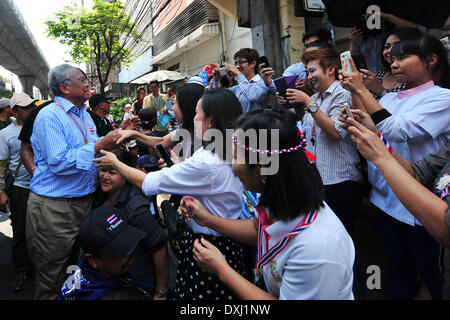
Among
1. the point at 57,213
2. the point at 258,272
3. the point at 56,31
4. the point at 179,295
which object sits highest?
the point at 56,31

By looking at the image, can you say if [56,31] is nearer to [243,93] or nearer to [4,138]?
[4,138]

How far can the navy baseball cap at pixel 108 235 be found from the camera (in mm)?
1773

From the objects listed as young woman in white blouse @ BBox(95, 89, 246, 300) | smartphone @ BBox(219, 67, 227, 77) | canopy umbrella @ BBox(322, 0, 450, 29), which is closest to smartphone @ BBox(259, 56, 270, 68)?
smartphone @ BBox(219, 67, 227, 77)

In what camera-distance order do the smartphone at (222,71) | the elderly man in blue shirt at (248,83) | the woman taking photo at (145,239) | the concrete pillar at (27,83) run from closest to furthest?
1. the woman taking photo at (145,239)
2. the elderly man in blue shirt at (248,83)
3. the smartphone at (222,71)
4. the concrete pillar at (27,83)

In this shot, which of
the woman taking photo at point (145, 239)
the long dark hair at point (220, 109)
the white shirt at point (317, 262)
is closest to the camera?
the white shirt at point (317, 262)

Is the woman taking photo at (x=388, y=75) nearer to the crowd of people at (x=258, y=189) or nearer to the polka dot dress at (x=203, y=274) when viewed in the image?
the crowd of people at (x=258, y=189)

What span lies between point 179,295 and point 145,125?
135 inches

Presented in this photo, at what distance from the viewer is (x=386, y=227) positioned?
2268mm

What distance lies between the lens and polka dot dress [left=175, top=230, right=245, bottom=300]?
1.67 metres

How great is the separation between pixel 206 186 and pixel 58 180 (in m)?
1.36

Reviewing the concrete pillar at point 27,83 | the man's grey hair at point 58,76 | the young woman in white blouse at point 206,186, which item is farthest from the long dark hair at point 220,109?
the concrete pillar at point 27,83

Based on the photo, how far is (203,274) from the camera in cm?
167

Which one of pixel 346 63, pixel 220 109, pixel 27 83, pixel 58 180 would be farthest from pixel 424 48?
pixel 27 83

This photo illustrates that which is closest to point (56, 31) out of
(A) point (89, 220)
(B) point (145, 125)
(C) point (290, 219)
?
(B) point (145, 125)
